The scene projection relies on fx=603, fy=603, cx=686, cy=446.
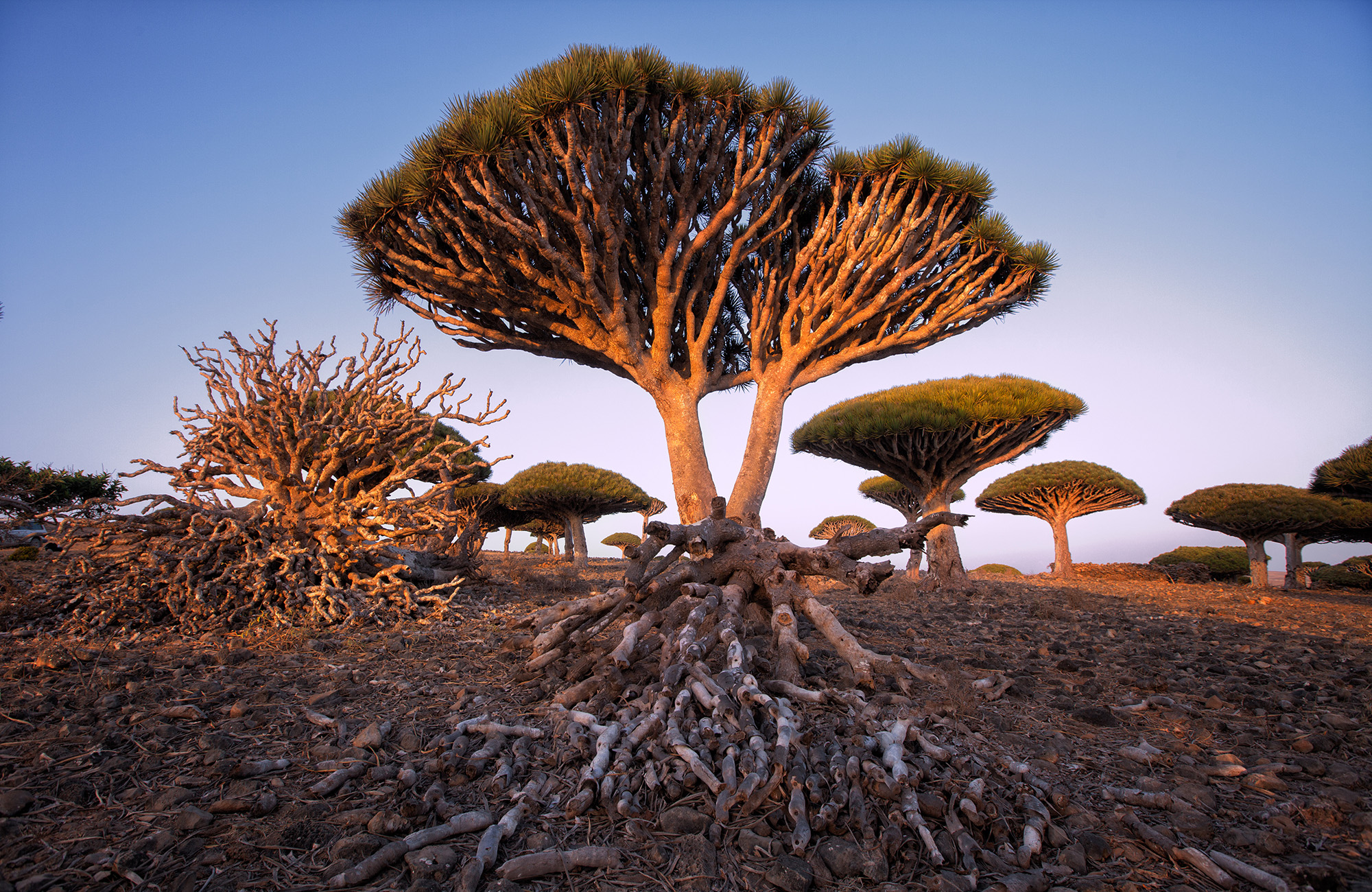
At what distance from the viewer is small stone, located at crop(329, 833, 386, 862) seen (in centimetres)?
186

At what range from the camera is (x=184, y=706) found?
9.42 feet

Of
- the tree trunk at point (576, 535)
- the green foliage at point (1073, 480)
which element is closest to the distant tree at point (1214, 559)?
the green foliage at point (1073, 480)

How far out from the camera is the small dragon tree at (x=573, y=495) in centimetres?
2388

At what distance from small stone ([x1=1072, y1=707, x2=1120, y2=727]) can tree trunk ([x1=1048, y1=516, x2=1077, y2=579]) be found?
21484mm

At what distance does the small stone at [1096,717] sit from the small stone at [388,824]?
10.1 feet

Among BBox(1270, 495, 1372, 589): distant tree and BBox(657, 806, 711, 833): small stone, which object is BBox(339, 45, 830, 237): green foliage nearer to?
BBox(657, 806, 711, 833): small stone

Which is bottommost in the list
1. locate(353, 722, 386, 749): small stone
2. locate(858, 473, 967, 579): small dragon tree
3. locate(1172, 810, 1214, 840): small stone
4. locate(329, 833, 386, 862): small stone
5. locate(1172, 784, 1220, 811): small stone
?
locate(329, 833, 386, 862): small stone

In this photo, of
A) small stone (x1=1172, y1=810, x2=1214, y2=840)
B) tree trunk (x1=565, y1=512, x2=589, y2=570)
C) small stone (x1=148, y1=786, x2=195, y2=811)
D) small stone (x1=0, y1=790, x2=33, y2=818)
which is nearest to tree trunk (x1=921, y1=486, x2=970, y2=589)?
small stone (x1=1172, y1=810, x2=1214, y2=840)

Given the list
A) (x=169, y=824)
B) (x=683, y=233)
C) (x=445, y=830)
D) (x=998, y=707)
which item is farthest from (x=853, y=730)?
(x=683, y=233)

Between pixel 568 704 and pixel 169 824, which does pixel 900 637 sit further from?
pixel 169 824

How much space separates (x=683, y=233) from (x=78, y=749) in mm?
6591

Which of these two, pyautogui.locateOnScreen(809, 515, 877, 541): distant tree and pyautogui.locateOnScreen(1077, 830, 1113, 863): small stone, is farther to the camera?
pyautogui.locateOnScreen(809, 515, 877, 541): distant tree

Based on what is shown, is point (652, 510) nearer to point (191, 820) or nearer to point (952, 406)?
point (952, 406)

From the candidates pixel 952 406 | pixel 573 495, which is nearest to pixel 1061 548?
pixel 952 406
